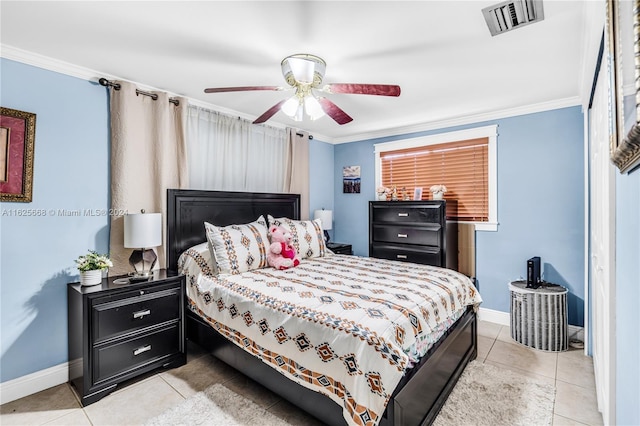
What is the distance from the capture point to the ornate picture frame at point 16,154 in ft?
7.43

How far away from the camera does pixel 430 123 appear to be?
4.18 metres

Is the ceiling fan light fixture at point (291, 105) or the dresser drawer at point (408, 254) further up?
the ceiling fan light fixture at point (291, 105)

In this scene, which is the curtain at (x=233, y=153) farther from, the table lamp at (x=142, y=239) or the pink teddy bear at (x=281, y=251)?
the pink teddy bear at (x=281, y=251)

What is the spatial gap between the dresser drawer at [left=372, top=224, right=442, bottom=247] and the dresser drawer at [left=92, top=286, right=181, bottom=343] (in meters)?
2.56

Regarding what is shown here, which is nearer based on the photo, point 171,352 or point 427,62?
point 427,62

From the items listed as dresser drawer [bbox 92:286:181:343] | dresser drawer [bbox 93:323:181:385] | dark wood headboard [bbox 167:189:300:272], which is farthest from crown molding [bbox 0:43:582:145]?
dresser drawer [bbox 93:323:181:385]

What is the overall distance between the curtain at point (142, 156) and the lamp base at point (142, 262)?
8.0 inches

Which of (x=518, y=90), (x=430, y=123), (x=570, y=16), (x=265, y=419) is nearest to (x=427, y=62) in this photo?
(x=570, y=16)

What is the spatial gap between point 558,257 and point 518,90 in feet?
5.89

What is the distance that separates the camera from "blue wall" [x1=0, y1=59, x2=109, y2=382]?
2.31 meters

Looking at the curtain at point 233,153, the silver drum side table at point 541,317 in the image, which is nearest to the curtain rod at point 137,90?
the curtain at point 233,153


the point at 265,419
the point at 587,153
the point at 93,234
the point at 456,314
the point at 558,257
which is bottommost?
the point at 265,419

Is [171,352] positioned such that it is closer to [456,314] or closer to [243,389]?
[243,389]

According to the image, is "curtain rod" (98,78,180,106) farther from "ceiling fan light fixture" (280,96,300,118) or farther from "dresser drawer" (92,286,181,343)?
"dresser drawer" (92,286,181,343)
